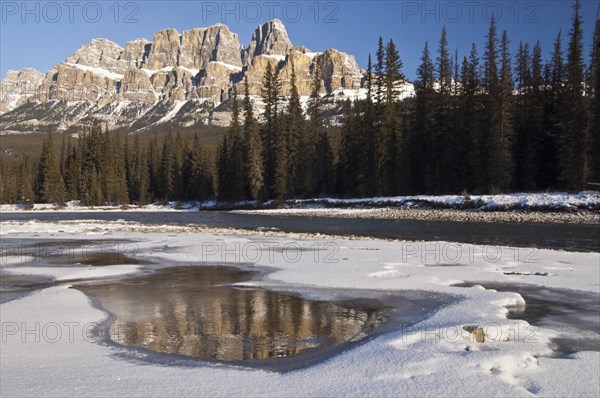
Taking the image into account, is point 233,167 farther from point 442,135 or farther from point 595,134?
point 595,134

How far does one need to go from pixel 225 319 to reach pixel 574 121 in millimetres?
43527

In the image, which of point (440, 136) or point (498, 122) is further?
point (440, 136)

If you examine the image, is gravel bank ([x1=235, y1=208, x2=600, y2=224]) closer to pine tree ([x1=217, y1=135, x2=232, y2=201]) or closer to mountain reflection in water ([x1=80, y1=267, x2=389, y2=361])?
pine tree ([x1=217, y1=135, x2=232, y2=201])

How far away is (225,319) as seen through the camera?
28.1ft

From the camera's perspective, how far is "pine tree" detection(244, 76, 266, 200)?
60.4 m

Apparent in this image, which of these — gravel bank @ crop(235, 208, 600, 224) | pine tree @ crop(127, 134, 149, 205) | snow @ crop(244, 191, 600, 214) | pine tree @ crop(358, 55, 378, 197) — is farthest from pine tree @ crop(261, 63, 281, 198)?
pine tree @ crop(127, 134, 149, 205)

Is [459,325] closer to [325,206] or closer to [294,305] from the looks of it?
[294,305]

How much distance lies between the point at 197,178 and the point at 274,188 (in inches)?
1029

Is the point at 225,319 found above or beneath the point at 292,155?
beneath

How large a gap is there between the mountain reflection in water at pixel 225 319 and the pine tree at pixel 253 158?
4827 cm

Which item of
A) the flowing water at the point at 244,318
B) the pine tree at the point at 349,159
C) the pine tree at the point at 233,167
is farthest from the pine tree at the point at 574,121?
the pine tree at the point at 233,167

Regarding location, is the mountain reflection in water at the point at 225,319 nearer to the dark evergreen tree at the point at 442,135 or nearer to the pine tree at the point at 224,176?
the dark evergreen tree at the point at 442,135

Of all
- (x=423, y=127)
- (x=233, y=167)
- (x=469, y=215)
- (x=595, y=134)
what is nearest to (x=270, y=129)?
(x=233, y=167)

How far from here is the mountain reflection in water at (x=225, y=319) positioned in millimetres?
6977
